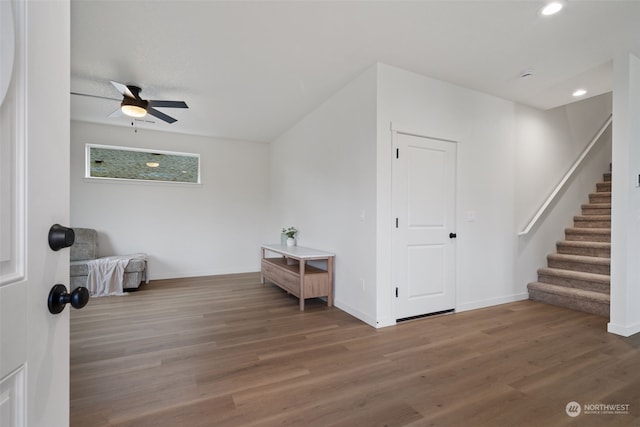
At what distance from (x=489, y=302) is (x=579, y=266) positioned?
151 centimetres

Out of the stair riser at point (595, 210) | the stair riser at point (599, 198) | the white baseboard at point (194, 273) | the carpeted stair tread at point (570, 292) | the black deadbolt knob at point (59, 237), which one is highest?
the stair riser at point (599, 198)

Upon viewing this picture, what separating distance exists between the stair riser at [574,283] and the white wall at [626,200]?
75cm

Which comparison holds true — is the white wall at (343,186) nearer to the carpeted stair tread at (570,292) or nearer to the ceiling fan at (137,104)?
the ceiling fan at (137,104)

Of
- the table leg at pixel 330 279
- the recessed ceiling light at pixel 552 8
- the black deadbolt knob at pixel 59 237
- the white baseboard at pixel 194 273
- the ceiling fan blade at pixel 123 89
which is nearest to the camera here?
the black deadbolt knob at pixel 59 237

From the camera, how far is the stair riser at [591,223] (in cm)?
463

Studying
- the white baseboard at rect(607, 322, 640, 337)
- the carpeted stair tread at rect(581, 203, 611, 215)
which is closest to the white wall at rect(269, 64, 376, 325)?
the white baseboard at rect(607, 322, 640, 337)

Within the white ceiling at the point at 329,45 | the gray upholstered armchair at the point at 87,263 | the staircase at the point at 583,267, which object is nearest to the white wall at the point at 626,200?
the white ceiling at the point at 329,45

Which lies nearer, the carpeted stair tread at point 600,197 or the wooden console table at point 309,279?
the wooden console table at point 309,279

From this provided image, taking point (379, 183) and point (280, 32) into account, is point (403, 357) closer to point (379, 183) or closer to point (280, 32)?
point (379, 183)

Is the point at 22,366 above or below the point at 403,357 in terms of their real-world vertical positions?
above

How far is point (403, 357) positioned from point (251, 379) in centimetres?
125

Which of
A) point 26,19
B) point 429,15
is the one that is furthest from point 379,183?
point 26,19

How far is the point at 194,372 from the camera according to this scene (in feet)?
7.47

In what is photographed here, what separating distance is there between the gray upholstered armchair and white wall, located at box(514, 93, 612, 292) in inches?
227
